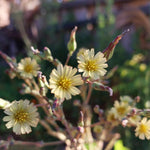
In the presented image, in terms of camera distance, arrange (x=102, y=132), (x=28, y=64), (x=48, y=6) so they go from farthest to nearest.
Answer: (x=48, y=6) < (x=102, y=132) < (x=28, y=64)

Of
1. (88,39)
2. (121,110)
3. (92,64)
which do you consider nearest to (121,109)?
(121,110)

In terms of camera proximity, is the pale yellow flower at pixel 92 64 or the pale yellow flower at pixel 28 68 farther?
the pale yellow flower at pixel 28 68

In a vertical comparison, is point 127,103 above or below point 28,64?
below

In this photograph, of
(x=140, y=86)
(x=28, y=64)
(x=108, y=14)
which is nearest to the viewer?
(x=28, y=64)

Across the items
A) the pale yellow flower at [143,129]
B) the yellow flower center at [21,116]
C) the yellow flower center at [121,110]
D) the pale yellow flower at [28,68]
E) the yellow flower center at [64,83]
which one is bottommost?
the pale yellow flower at [143,129]

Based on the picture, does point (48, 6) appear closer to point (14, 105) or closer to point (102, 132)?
point (102, 132)

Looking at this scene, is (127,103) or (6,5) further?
(6,5)

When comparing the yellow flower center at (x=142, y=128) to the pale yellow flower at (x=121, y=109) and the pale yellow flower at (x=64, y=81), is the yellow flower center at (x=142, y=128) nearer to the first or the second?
the pale yellow flower at (x=121, y=109)

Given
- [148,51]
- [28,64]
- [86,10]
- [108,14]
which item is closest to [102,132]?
[28,64]

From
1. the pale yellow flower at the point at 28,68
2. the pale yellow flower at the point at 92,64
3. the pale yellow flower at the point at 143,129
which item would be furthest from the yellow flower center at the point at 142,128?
the pale yellow flower at the point at 28,68
